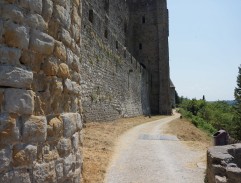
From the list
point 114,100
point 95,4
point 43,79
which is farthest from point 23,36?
point 114,100

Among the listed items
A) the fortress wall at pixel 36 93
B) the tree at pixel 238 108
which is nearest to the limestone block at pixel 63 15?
the fortress wall at pixel 36 93

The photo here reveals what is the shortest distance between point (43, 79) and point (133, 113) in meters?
24.1

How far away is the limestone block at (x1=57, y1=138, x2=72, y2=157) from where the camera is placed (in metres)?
3.37

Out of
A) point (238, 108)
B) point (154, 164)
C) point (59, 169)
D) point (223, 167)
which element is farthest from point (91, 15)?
point (238, 108)

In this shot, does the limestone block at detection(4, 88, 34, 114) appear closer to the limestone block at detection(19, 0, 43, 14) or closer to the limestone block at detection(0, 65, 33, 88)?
the limestone block at detection(0, 65, 33, 88)

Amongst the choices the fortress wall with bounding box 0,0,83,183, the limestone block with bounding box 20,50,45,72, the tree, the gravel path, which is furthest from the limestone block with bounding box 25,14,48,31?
the tree

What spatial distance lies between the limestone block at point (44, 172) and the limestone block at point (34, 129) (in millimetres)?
255

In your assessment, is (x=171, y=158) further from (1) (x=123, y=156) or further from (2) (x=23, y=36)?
(2) (x=23, y=36)

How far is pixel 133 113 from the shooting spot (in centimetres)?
2706

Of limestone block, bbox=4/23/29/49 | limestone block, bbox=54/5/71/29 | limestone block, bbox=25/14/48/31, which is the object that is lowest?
limestone block, bbox=4/23/29/49

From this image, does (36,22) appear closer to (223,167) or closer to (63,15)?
(63,15)

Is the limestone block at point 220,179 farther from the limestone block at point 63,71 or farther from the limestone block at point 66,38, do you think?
the limestone block at point 66,38

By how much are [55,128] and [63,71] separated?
67 cm

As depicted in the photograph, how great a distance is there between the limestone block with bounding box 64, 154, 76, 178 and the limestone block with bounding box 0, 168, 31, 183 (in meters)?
0.74
